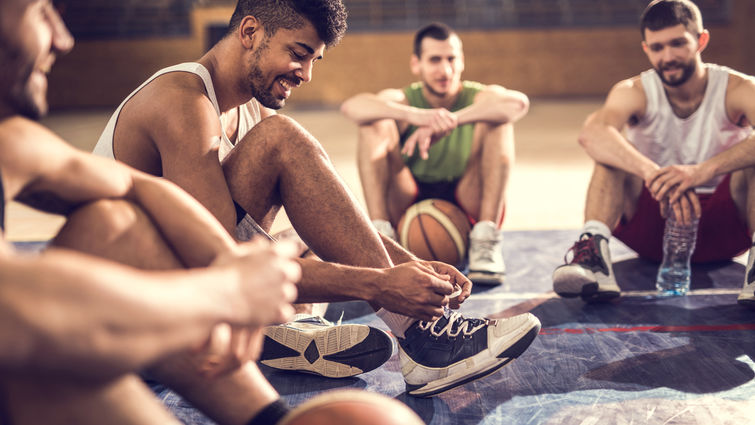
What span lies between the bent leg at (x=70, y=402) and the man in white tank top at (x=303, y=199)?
88 centimetres

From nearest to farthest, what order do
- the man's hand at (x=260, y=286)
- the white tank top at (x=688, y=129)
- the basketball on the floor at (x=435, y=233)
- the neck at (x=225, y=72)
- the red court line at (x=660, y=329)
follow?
the man's hand at (x=260, y=286) < the neck at (x=225, y=72) < the red court line at (x=660, y=329) < the white tank top at (x=688, y=129) < the basketball on the floor at (x=435, y=233)

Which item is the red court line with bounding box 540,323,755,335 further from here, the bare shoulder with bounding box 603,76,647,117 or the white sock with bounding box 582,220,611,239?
the bare shoulder with bounding box 603,76,647,117

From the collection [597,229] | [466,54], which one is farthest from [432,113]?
[466,54]

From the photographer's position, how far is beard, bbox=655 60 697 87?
320cm

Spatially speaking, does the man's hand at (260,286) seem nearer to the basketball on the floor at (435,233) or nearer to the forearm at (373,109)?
the basketball on the floor at (435,233)

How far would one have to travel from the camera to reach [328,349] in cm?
228

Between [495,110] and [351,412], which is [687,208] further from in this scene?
[351,412]

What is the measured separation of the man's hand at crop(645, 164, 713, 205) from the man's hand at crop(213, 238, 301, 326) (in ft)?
7.22

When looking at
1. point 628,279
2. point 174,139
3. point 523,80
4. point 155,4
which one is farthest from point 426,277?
point 155,4

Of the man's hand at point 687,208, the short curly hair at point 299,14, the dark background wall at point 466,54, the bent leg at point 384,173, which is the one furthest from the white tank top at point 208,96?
the dark background wall at point 466,54

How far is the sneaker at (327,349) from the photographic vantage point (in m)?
2.25

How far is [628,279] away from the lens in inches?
129

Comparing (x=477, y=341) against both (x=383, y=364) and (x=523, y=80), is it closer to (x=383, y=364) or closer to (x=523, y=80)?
(x=383, y=364)

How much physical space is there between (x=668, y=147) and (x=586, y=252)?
75 centimetres
